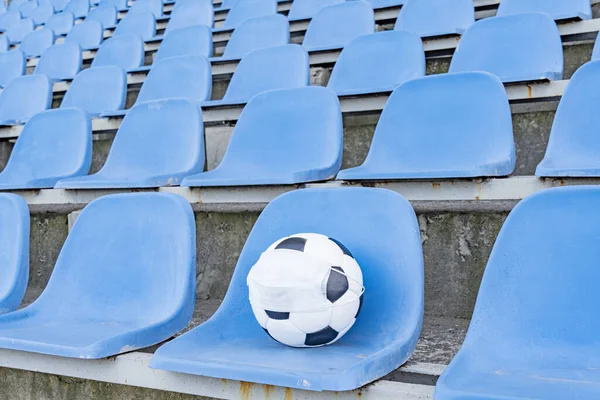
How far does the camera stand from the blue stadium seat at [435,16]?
2.42 meters

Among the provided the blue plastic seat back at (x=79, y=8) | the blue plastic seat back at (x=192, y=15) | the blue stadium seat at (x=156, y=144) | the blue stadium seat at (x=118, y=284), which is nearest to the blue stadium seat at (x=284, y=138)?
the blue stadium seat at (x=156, y=144)

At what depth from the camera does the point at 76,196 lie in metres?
1.73

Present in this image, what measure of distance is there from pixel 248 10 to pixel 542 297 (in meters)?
2.79

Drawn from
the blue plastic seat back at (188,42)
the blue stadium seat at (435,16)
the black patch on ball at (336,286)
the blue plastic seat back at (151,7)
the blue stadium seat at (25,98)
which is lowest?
the black patch on ball at (336,286)

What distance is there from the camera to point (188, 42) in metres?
3.00

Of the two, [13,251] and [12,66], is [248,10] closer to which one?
[12,66]

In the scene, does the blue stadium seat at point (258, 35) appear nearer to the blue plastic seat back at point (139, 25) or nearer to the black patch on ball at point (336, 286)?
the blue plastic seat back at point (139, 25)

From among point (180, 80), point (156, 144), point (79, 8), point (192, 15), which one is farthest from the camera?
point (79, 8)

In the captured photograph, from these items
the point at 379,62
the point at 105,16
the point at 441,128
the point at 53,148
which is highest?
the point at 105,16

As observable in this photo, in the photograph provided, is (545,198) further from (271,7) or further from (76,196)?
(271,7)

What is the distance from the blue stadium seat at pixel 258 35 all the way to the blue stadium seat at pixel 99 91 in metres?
0.45

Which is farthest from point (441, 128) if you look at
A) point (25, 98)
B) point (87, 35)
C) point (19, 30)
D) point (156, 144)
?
point (19, 30)

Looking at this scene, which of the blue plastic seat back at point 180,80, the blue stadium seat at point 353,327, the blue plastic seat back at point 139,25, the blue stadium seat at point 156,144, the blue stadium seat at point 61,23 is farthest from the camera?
the blue stadium seat at point 61,23

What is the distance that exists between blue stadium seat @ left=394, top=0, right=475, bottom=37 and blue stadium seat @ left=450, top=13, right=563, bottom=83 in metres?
0.41
